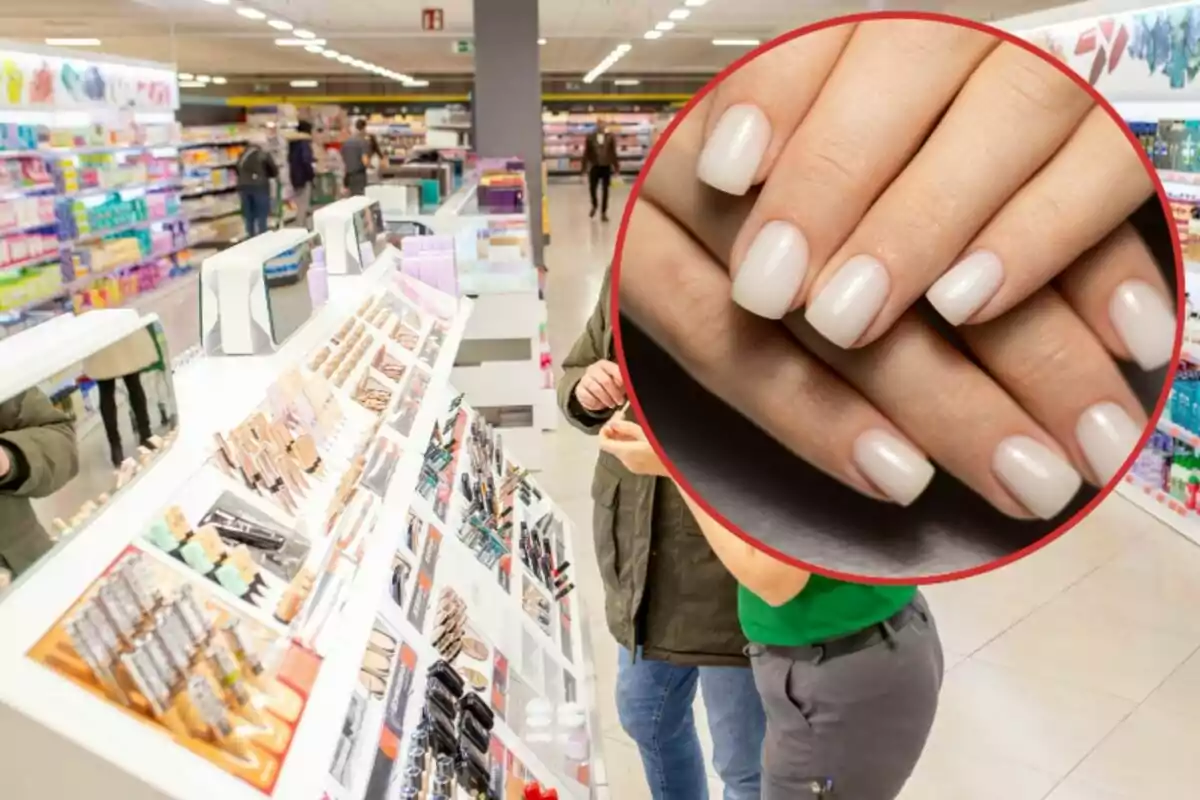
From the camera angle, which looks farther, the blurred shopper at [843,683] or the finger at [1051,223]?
the blurred shopper at [843,683]

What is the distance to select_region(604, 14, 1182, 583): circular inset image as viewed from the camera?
54 cm

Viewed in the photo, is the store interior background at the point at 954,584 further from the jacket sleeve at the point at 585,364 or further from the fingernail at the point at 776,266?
the jacket sleeve at the point at 585,364

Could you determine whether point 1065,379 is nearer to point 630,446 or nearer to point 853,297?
point 853,297

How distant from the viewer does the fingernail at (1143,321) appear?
22.1 inches

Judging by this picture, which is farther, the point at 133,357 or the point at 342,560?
the point at 342,560

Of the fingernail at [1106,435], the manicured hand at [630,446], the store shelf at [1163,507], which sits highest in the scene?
the fingernail at [1106,435]

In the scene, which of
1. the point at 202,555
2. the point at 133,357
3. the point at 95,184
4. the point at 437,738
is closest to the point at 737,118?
the point at 202,555

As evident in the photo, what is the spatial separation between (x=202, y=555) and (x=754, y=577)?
2.23ft

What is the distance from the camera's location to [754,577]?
1237 mm

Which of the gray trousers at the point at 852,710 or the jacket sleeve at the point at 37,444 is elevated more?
the jacket sleeve at the point at 37,444

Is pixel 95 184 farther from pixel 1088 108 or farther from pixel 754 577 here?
pixel 1088 108

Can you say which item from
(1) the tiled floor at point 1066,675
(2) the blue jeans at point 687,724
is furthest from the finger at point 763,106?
(1) the tiled floor at point 1066,675

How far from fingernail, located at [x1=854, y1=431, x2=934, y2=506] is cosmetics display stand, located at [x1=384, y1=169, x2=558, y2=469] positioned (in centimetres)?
447

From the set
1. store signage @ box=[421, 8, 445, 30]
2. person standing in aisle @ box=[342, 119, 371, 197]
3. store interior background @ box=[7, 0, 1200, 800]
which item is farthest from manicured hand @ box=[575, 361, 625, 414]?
person standing in aisle @ box=[342, 119, 371, 197]
